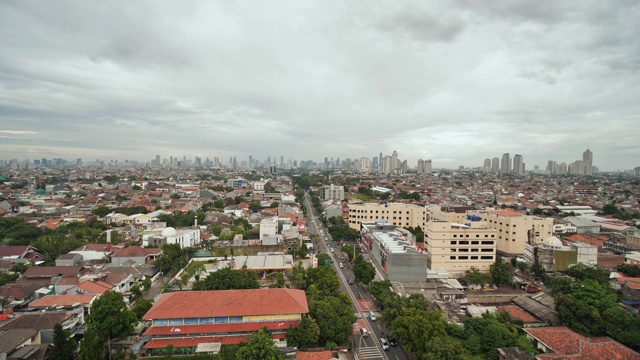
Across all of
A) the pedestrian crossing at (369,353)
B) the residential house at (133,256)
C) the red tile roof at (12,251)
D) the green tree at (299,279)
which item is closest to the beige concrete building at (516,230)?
the green tree at (299,279)

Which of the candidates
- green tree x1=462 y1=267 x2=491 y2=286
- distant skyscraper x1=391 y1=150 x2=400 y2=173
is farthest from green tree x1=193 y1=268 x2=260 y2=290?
distant skyscraper x1=391 y1=150 x2=400 y2=173

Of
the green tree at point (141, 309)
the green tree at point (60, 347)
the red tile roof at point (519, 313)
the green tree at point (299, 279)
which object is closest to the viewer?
the green tree at point (60, 347)

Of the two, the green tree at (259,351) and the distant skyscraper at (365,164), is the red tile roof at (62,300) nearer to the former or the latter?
the green tree at (259,351)

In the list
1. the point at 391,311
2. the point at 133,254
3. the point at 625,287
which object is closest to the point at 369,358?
the point at 391,311

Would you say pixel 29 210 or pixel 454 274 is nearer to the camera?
pixel 454 274

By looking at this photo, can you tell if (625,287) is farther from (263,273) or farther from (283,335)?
(263,273)

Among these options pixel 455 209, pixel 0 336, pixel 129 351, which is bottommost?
pixel 129 351

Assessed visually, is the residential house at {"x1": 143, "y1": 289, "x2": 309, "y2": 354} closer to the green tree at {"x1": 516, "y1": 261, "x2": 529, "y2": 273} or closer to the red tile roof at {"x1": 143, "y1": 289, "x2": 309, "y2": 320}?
the red tile roof at {"x1": 143, "y1": 289, "x2": 309, "y2": 320}
